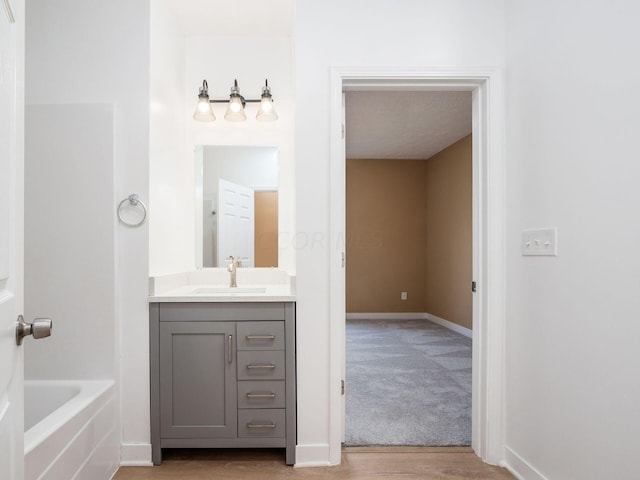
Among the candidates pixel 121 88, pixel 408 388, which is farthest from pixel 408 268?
pixel 121 88

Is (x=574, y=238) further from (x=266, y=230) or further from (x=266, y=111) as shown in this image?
(x=266, y=111)

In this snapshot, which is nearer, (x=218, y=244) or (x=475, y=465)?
(x=475, y=465)

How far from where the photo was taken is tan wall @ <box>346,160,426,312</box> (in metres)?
6.36

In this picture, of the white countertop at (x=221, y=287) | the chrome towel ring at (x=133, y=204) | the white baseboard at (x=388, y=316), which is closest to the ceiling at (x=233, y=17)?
the chrome towel ring at (x=133, y=204)

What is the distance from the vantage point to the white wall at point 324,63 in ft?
6.75

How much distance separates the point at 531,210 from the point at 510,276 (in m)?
0.36

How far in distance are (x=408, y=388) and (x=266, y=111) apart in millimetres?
2331

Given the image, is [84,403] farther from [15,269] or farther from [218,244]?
[218,244]

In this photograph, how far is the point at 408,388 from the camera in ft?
10.5

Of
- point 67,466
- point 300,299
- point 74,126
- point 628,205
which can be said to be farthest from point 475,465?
point 74,126

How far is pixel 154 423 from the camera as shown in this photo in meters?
2.03

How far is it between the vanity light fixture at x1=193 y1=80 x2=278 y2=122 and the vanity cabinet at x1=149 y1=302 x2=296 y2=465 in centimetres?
128

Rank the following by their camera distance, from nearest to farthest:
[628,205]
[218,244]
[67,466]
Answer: [628,205] < [67,466] < [218,244]

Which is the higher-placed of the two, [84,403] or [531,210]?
[531,210]
